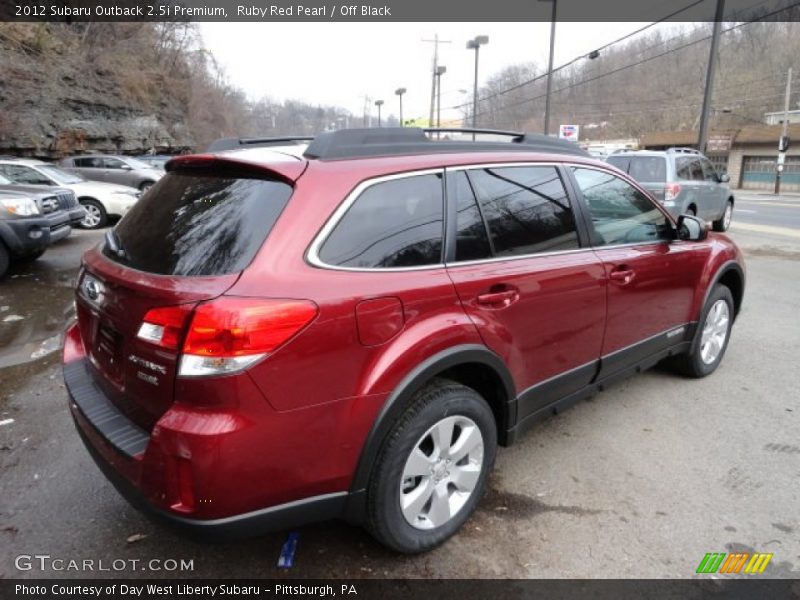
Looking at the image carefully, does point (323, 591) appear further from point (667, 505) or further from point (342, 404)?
point (667, 505)

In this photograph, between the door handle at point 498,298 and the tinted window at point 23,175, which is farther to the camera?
the tinted window at point 23,175

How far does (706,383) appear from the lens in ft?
14.3

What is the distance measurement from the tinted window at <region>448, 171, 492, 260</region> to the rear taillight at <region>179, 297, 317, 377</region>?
39.2 inches

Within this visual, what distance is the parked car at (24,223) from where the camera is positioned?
7.32 meters

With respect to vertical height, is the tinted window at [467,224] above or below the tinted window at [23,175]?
above

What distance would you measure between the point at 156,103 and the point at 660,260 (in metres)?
31.4

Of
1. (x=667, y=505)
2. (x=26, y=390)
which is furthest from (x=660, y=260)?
(x=26, y=390)

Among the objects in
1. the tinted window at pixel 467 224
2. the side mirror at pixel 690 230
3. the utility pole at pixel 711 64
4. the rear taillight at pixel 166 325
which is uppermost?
the utility pole at pixel 711 64

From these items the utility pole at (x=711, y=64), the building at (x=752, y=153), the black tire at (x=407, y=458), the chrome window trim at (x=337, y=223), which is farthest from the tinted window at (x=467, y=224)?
the building at (x=752, y=153)

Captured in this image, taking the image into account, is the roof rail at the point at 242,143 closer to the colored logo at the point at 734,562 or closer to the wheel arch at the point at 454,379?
the wheel arch at the point at 454,379

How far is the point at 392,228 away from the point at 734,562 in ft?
6.73

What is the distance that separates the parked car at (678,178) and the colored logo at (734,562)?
8641 millimetres

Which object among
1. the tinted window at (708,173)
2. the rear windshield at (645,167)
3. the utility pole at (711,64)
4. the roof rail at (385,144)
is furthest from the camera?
the utility pole at (711,64)

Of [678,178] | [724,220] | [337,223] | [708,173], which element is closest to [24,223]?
[337,223]
